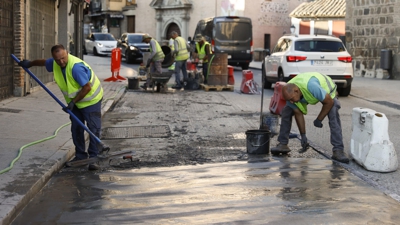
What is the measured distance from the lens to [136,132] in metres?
10.8

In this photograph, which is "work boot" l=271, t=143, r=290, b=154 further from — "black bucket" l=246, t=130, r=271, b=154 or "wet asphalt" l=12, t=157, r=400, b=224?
"wet asphalt" l=12, t=157, r=400, b=224

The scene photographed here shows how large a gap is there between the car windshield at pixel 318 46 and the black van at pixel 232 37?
11.6 meters

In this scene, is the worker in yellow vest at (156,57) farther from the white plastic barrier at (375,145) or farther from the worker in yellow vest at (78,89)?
the white plastic barrier at (375,145)

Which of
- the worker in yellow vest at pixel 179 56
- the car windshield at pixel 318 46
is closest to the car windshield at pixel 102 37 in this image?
the worker in yellow vest at pixel 179 56

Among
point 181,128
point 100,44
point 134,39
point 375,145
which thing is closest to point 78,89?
point 375,145

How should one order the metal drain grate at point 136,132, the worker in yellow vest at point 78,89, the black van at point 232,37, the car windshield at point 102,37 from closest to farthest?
the worker in yellow vest at point 78,89 → the metal drain grate at point 136,132 → the black van at point 232,37 → the car windshield at point 102,37

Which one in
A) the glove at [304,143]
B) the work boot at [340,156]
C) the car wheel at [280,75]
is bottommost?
the work boot at [340,156]

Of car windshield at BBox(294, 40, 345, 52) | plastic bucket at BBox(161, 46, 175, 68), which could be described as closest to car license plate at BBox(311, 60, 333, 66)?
car windshield at BBox(294, 40, 345, 52)

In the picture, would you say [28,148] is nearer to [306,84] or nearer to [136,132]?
[136,132]

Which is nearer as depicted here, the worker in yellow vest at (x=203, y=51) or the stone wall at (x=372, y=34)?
the worker in yellow vest at (x=203, y=51)

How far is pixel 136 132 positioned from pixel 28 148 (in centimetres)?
250

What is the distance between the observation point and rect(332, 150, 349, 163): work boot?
820cm

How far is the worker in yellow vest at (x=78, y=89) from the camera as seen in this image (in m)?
7.56

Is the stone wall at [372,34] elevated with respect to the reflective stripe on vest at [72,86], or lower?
elevated
